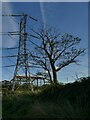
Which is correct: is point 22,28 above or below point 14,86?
above

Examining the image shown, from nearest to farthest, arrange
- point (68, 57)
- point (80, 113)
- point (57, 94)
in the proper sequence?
point (80, 113)
point (57, 94)
point (68, 57)

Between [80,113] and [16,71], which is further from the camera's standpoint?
A: [16,71]

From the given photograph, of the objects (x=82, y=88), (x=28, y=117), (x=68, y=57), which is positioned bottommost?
(x=28, y=117)

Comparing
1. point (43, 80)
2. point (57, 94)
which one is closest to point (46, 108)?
point (57, 94)

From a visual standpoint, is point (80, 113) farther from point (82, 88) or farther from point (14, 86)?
point (14, 86)

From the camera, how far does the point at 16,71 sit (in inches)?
1013

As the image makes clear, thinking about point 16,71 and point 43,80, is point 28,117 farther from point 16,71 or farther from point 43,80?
point 43,80

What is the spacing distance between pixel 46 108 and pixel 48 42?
863 inches

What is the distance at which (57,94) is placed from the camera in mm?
14430

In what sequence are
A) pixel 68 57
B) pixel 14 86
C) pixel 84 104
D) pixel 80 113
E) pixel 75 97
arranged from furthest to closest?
pixel 68 57 < pixel 14 86 < pixel 75 97 < pixel 84 104 < pixel 80 113

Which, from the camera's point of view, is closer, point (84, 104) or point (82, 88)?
point (84, 104)

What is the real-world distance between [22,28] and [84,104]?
16634 mm

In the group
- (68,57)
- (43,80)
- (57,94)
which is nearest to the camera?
(57,94)

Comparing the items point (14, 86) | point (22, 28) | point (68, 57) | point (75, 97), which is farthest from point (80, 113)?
point (68, 57)
